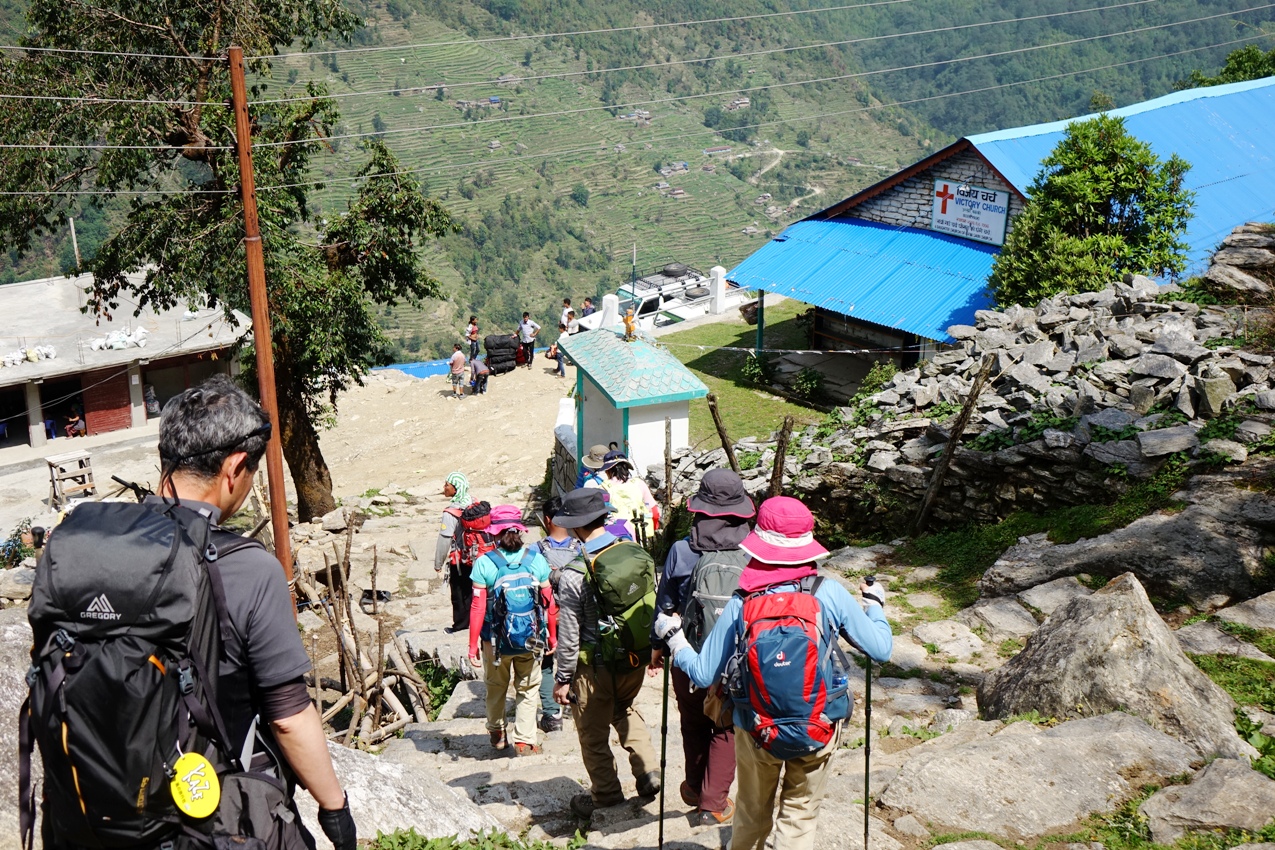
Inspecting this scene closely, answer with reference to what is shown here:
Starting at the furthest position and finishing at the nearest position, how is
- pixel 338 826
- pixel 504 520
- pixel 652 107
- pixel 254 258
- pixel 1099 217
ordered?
pixel 652 107 → pixel 1099 217 → pixel 254 258 → pixel 504 520 → pixel 338 826

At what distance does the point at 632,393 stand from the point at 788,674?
35.9 feet

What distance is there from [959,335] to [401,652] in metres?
9.21

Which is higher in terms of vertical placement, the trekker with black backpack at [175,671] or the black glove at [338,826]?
the trekker with black backpack at [175,671]

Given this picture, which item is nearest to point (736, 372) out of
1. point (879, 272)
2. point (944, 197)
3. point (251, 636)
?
point (879, 272)

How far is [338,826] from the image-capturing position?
306 cm

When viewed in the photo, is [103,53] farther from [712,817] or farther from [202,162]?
[712,817]

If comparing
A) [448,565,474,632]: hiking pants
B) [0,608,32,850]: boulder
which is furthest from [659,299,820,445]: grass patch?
[0,608,32,850]: boulder

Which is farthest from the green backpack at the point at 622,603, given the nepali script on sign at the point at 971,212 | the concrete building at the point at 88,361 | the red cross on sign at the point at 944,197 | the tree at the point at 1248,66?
the tree at the point at 1248,66

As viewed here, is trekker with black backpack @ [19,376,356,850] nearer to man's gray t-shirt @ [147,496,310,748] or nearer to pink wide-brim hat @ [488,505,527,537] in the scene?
man's gray t-shirt @ [147,496,310,748]

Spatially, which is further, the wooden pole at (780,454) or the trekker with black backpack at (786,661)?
the wooden pole at (780,454)

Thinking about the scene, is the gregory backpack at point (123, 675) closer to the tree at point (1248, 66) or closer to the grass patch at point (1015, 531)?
the grass patch at point (1015, 531)

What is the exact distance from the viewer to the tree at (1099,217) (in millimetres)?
17750

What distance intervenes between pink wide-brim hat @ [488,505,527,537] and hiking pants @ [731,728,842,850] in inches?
103

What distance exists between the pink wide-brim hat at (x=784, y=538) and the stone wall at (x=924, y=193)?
17142 mm
